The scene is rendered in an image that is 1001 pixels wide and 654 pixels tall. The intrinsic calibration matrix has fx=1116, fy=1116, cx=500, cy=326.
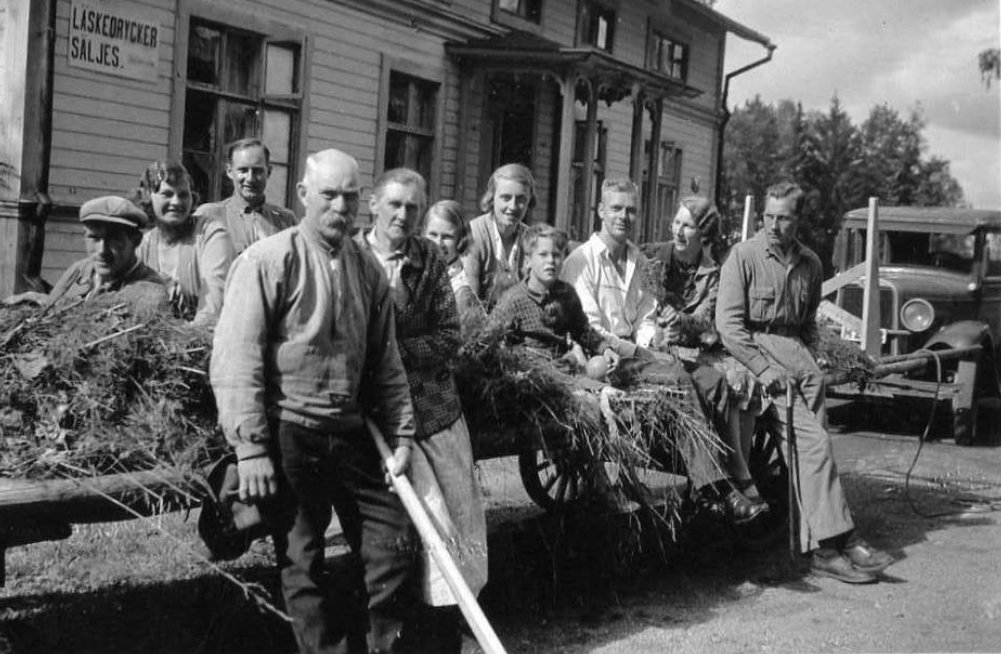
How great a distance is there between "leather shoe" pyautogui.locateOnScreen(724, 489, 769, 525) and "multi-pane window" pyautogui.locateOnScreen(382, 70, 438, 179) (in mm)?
8757

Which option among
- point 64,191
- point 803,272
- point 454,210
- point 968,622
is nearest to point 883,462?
point 803,272

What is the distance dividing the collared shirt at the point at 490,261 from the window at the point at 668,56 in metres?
15.1

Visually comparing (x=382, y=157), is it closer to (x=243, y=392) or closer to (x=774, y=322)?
(x=774, y=322)

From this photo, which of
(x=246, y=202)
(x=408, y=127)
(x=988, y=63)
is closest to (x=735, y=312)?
(x=246, y=202)

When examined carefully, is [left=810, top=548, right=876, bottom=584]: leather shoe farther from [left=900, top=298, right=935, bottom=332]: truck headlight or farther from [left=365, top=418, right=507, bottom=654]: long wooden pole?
[left=900, top=298, right=935, bottom=332]: truck headlight

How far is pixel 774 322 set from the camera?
634 centimetres

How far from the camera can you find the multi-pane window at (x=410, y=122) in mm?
13656

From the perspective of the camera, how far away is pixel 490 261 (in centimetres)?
588

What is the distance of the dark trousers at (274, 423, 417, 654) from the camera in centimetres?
372

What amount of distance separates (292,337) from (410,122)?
10.7m

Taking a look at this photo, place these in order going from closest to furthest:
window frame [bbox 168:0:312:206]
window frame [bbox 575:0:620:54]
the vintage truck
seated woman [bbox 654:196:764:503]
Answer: seated woman [bbox 654:196:764:503], window frame [bbox 168:0:312:206], the vintage truck, window frame [bbox 575:0:620:54]

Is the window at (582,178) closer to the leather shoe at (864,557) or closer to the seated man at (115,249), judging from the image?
the leather shoe at (864,557)

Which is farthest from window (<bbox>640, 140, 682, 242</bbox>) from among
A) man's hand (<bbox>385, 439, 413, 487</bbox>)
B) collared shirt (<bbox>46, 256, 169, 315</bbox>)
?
man's hand (<bbox>385, 439, 413, 487</bbox>)

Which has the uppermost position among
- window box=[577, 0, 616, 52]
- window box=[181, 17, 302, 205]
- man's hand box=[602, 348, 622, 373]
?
window box=[577, 0, 616, 52]
